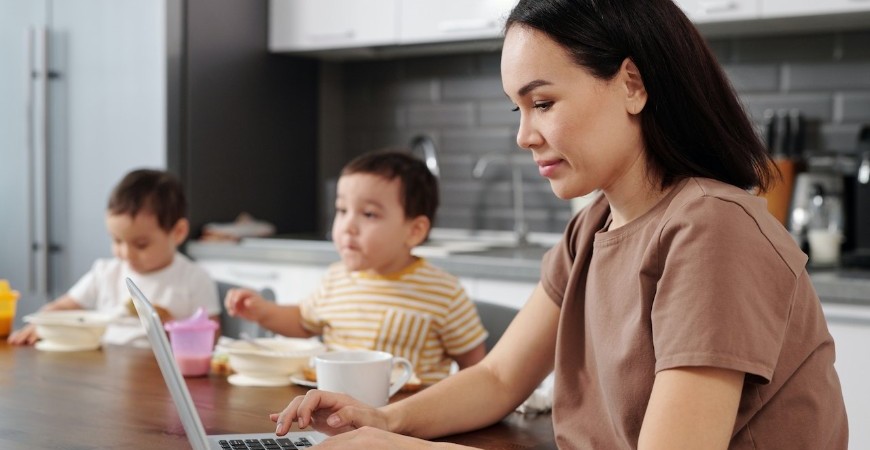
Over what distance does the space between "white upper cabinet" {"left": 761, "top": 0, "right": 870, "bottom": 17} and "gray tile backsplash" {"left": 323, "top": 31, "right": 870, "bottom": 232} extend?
307 millimetres

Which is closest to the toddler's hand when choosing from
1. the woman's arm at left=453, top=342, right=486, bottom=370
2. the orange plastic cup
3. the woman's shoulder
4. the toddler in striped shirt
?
the toddler in striped shirt

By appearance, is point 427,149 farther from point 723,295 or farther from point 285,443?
point 723,295

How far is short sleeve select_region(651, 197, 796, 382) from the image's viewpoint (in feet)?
3.20

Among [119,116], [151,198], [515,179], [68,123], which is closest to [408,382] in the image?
[151,198]

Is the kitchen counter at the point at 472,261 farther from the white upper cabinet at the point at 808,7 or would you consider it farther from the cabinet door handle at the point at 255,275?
the white upper cabinet at the point at 808,7

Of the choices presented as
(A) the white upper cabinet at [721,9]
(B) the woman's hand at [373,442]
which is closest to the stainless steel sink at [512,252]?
(A) the white upper cabinet at [721,9]

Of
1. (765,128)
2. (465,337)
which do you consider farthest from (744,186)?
(765,128)

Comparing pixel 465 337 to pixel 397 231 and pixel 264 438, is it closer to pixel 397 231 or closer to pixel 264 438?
pixel 397 231

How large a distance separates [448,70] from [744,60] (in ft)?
3.46

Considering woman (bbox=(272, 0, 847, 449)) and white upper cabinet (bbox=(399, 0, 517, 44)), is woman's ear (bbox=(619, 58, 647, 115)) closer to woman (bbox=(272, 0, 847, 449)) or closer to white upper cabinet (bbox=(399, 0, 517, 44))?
woman (bbox=(272, 0, 847, 449))

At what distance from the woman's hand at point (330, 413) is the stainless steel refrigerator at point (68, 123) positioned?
91.2 inches

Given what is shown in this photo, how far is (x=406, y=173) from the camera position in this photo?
206cm

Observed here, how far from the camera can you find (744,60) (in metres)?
3.10

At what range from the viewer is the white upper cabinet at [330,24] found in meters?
3.39
